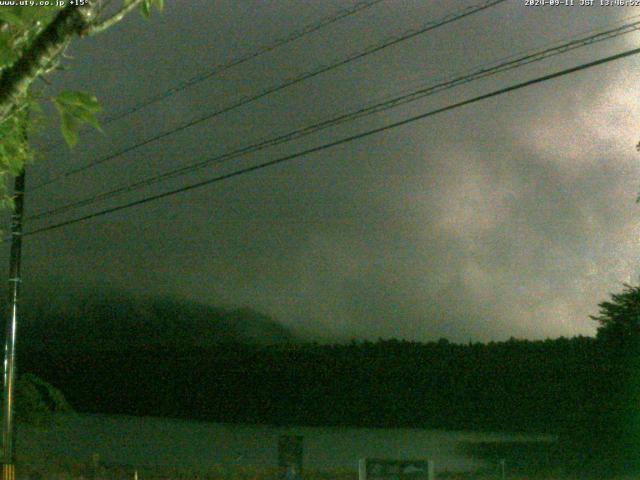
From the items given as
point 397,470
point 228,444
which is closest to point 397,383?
point 228,444

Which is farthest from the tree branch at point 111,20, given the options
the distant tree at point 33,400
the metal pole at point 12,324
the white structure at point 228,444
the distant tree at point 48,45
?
the distant tree at point 33,400

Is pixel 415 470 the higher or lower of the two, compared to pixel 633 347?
lower

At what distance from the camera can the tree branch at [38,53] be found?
12.5ft

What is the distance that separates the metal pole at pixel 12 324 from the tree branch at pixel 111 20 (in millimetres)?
12952

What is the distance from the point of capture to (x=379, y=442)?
29.1m

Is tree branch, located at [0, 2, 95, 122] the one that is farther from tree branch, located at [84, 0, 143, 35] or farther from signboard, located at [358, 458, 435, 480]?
signboard, located at [358, 458, 435, 480]

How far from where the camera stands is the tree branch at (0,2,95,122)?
3.82 meters

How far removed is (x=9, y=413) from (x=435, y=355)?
2080cm

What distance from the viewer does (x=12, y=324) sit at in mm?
17250

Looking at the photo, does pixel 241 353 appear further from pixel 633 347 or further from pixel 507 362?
pixel 633 347

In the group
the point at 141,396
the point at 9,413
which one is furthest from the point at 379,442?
the point at 141,396

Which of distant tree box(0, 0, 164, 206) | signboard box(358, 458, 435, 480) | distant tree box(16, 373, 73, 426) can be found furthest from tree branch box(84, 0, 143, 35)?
distant tree box(16, 373, 73, 426)

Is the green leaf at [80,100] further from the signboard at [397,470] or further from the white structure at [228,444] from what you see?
the white structure at [228,444]

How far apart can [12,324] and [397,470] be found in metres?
10.9
